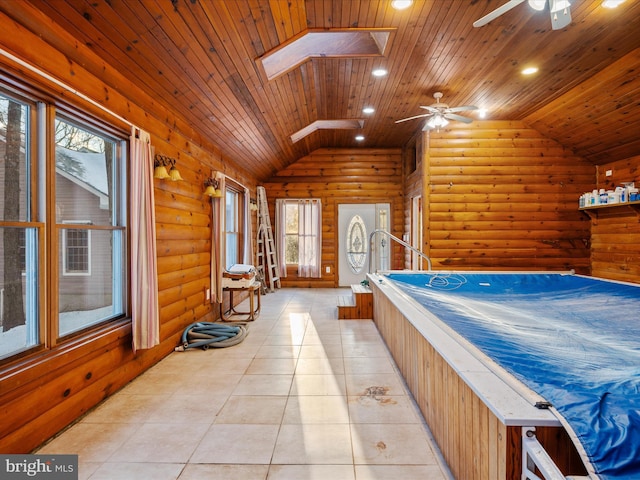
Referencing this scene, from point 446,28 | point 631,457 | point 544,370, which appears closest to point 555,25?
point 446,28

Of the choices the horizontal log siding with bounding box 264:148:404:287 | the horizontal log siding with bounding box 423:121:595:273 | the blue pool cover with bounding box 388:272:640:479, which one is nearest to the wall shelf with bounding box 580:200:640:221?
the horizontal log siding with bounding box 423:121:595:273

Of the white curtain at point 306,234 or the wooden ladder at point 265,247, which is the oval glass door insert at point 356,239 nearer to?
the white curtain at point 306,234

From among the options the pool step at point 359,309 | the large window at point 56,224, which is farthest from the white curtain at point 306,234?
the large window at point 56,224

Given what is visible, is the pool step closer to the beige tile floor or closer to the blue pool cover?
the blue pool cover

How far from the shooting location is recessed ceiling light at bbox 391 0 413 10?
2756 mm

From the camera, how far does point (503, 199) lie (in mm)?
6082

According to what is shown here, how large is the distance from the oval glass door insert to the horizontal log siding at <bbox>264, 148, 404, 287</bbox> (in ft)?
1.14

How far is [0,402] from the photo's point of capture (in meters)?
1.69

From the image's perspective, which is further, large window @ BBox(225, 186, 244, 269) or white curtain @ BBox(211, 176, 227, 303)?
large window @ BBox(225, 186, 244, 269)

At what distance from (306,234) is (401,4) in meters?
5.57

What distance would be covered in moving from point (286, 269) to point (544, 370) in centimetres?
679

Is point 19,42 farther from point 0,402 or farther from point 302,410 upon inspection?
point 302,410

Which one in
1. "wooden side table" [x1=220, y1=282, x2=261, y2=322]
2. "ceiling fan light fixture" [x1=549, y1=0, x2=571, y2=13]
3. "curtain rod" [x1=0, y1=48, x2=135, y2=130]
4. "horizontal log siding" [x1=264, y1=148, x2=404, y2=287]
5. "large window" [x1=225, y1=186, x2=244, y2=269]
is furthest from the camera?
"horizontal log siding" [x1=264, y1=148, x2=404, y2=287]

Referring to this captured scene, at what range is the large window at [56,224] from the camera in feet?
6.24
